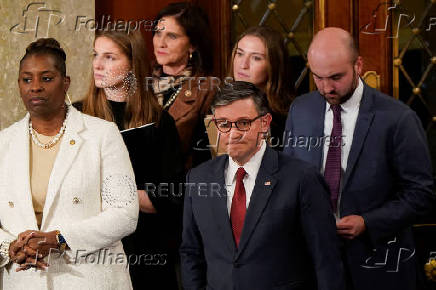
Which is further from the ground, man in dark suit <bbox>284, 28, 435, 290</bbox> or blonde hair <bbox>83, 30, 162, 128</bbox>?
blonde hair <bbox>83, 30, 162, 128</bbox>

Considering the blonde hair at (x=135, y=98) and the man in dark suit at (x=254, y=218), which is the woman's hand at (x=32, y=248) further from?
the blonde hair at (x=135, y=98)

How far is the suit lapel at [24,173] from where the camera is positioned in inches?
118

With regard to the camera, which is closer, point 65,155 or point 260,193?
point 260,193

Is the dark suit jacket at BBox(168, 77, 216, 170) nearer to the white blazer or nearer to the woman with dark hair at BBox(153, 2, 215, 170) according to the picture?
the woman with dark hair at BBox(153, 2, 215, 170)

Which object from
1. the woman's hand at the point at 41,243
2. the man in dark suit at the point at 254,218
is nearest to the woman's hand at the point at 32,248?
the woman's hand at the point at 41,243

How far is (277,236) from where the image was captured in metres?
2.77

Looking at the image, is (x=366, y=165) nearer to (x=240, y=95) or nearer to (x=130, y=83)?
(x=240, y=95)

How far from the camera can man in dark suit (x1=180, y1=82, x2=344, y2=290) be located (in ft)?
9.11

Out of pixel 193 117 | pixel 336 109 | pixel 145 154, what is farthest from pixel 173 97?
pixel 336 109

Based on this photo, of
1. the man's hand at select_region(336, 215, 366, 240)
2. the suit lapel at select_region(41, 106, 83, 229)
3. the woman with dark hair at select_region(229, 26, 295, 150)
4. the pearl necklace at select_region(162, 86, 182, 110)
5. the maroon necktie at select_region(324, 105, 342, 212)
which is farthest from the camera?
the pearl necklace at select_region(162, 86, 182, 110)

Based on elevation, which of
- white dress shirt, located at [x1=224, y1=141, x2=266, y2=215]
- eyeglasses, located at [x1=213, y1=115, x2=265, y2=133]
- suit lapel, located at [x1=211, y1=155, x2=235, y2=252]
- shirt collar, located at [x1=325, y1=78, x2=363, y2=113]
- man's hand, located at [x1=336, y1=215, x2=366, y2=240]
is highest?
shirt collar, located at [x1=325, y1=78, x2=363, y2=113]

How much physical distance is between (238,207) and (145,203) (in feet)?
3.37

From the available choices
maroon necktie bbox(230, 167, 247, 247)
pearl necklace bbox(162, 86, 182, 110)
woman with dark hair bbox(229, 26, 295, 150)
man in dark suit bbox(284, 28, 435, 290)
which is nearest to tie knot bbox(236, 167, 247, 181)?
maroon necktie bbox(230, 167, 247, 247)

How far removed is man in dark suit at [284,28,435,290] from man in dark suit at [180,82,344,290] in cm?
54
